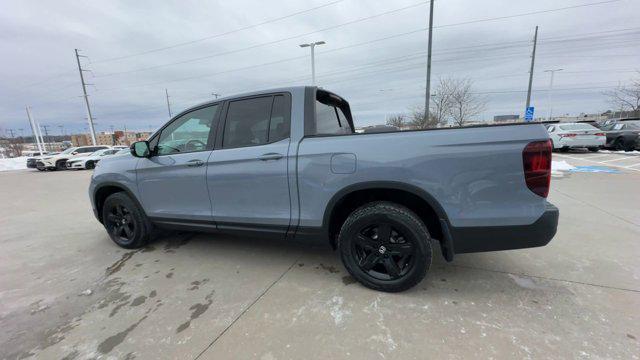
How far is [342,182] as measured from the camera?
256 centimetres

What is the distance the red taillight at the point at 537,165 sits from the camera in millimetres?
2086

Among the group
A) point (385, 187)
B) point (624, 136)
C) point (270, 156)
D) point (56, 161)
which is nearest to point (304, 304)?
point (385, 187)

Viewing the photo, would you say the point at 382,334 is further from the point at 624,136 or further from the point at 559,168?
the point at 624,136

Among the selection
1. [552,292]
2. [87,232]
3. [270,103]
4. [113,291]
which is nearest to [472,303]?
[552,292]

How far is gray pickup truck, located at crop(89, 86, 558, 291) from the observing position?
2.20 m

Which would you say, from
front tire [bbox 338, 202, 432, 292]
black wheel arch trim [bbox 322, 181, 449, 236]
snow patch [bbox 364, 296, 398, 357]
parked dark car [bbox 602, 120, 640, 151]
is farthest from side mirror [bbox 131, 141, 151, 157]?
parked dark car [bbox 602, 120, 640, 151]

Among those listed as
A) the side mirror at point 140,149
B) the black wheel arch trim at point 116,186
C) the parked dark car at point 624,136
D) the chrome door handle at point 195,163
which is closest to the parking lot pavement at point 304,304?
the black wheel arch trim at point 116,186

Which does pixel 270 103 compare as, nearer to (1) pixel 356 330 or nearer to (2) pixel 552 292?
(1) pixel 356 330

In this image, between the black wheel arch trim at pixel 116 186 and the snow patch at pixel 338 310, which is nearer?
the snow patch at pixel 338 310

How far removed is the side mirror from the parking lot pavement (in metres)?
1.26

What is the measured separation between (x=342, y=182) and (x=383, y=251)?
2.27 ft

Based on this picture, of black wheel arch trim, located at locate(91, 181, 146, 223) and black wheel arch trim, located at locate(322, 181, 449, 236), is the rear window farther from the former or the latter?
black wheel arch trim, located at locate(91, 181, 146, 223)

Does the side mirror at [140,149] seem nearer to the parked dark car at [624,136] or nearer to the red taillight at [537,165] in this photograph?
the red taillight at [537,165]

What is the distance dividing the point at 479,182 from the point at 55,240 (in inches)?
225
